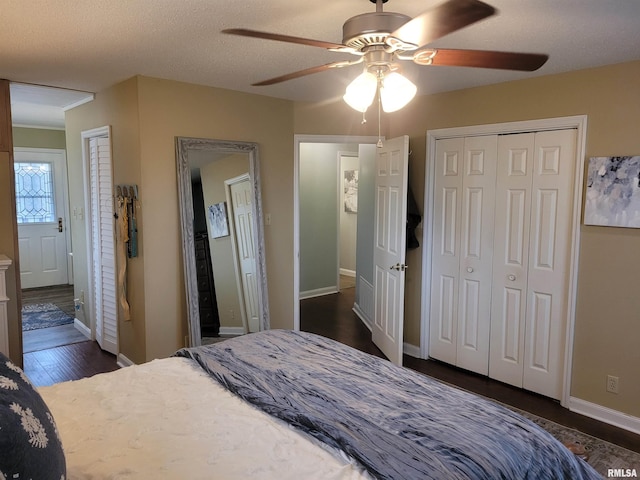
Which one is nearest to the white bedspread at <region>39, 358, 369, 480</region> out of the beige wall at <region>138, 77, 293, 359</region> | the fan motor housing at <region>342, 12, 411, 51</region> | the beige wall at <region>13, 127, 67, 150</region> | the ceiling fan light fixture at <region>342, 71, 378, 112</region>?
the ceiling fan light fixture at <region>342, 71, 378, 112</region>

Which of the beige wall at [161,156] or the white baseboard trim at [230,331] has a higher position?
the beige wall at [161,156]

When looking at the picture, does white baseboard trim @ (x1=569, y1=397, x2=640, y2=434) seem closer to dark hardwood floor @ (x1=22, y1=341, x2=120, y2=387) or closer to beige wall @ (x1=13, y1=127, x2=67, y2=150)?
dark hardwood floor @ (x1=22, y1=341, x2=120, y2=387)

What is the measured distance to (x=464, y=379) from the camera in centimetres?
368

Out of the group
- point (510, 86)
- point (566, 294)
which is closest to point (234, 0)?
point (510, 86)

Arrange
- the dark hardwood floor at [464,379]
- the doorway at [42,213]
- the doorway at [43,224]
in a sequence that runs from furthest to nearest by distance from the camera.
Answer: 1. the doorway at [43,224]
2. the doorway at [42,213]
3. the dark hardwood floor at [464,379]

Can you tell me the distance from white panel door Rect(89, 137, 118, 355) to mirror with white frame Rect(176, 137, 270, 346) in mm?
763

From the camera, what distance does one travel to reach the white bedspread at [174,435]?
1317 mm

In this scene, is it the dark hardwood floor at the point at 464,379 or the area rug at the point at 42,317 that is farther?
the area rug at the point at 42,317

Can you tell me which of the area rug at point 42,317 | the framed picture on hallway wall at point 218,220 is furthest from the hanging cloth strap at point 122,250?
the area rug at point 42,317

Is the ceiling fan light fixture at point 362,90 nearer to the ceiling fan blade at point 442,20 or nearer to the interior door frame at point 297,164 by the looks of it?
the ceiling fan blade at point 442,20

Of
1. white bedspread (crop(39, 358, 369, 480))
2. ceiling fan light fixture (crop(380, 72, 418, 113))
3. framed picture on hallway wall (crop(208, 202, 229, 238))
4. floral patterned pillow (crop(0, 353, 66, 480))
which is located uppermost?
ceiling fan light fixture (crop(380, 72, 418, 113))

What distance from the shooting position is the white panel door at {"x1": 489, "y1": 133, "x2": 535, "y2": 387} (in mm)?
3389

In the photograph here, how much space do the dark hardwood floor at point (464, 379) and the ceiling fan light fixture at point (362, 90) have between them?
2.50 metres

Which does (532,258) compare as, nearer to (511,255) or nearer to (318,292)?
(511,255)
